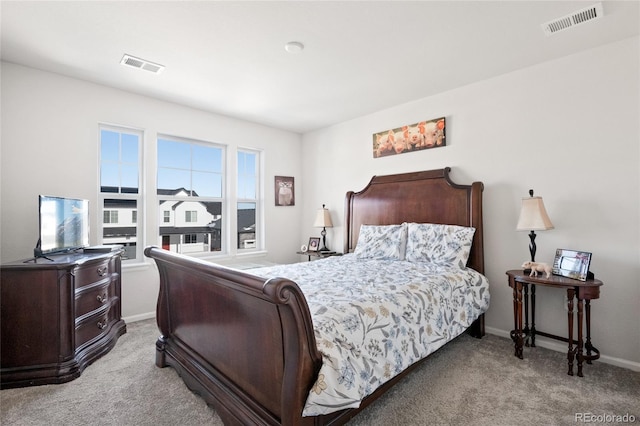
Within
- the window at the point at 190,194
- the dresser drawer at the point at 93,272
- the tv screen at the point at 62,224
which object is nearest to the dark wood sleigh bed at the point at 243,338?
the dresser drawer at the point at 93,272

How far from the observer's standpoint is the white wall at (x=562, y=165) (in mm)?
2391

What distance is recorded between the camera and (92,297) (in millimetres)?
2561

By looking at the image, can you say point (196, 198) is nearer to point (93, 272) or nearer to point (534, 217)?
point (93, 272)

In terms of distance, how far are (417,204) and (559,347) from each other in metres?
1.81

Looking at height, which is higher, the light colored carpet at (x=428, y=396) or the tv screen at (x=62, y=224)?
the tv screen at (x=62, y=224)

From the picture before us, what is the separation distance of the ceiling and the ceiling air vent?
0.16 feet

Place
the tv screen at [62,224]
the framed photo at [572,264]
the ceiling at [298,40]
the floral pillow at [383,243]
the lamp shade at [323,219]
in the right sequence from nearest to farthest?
1. the ceiling at [298,40]
2. the framed photo at [572,264]
3. the tv screen at [62,224]
4. the floral pillow at [383,243]
5. the lamp shade at [323,219]

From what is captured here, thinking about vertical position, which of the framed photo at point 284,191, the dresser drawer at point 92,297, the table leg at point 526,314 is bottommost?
the table leg at point 526,314

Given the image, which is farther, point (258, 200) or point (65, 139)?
point (258, 200)

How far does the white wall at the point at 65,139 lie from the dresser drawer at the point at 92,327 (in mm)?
638

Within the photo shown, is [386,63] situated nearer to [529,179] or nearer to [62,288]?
[529,179]

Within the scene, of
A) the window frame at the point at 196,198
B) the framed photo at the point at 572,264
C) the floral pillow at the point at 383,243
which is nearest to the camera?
the framed photo at the point at 572,264

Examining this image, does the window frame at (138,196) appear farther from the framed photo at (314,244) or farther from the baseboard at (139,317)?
the framed photo at (314,244)

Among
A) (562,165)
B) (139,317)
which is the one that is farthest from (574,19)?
(139,317)
